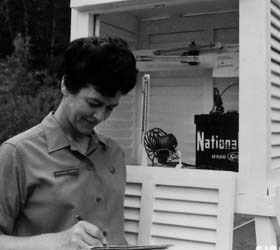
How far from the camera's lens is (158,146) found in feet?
7.64

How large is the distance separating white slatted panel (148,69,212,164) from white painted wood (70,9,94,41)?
2.49 ft

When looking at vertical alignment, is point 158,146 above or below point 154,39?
below

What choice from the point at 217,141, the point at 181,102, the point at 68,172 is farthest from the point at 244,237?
the point at 68,172

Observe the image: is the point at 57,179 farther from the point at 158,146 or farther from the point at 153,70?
the point at 153,70

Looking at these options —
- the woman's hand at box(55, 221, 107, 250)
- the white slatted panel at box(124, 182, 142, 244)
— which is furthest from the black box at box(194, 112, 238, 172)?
the woman's hand at box(55, 221, 107, 250)

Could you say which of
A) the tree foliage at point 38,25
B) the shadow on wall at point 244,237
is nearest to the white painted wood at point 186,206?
the shadow on wall at point 244,237

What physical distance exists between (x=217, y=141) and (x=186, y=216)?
0.39m

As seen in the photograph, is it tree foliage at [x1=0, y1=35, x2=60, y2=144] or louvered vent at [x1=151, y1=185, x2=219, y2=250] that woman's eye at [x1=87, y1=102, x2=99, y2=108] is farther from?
tree foliage at [x1=0, y1=35, x2=60, y2=144]

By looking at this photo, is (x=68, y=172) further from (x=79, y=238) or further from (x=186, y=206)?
(x=186, y=206)

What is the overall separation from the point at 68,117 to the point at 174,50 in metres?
1.25

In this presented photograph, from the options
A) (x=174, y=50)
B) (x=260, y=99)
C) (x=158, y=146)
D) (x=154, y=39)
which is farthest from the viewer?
(x=154, y=39)

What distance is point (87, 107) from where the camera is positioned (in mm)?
1440

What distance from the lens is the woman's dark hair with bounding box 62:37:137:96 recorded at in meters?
1.40

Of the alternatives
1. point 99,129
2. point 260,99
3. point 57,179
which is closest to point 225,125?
point 260,99
